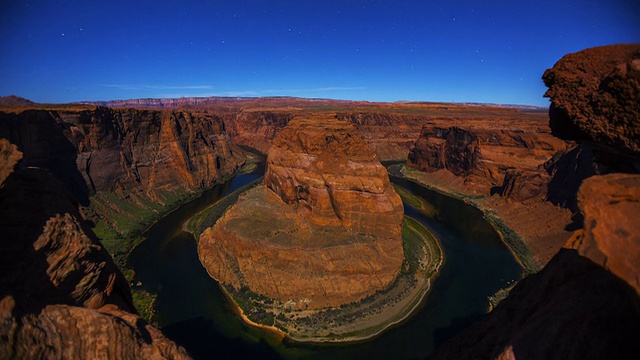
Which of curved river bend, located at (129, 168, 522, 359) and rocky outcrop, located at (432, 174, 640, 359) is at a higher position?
rocky outcrop, located at (432, 174, 640, 359)

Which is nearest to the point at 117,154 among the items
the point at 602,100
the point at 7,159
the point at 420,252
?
the point at 420,252

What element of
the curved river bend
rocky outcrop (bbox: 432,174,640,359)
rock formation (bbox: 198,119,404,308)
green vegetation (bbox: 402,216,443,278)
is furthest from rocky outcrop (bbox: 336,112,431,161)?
rocky outcrop (bbox: 432,174,640,359)

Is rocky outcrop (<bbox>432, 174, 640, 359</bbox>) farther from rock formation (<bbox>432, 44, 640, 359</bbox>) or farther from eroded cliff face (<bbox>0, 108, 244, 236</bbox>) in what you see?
eroded cliff face (<bbox>0, 108, 244, 236</bbox>)

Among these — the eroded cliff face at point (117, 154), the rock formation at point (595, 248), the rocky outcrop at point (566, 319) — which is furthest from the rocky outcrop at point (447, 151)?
the rock formation at point (595, 248)

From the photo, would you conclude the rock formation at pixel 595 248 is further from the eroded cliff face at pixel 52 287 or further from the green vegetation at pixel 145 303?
the green vegetation at pixel 145 303

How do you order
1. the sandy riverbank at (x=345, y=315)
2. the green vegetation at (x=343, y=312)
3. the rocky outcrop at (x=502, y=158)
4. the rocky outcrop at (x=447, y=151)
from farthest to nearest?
the rocky outcrop at (x=447, y=151) < the rocky outcrop at (x=502, y=158) < the green vegetation at (x=343, y=312) < the sandy riverbank at (x=345, y=315)

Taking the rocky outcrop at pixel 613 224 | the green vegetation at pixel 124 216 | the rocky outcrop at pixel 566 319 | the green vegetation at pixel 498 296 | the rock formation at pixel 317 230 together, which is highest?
the rocky outcrop at pixel 613 224
